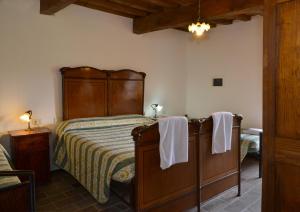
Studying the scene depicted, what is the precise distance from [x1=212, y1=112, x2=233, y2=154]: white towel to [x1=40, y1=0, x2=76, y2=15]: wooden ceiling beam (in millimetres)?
2349

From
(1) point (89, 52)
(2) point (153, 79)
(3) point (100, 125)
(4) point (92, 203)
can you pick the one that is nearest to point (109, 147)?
(4) point (92, 203)

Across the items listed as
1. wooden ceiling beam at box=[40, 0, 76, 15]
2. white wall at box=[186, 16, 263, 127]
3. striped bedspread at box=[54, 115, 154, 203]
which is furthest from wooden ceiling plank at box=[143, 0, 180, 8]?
striped bedspread at box=[54, 115, 154, 203]

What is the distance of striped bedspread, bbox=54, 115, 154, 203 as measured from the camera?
7.77 feet

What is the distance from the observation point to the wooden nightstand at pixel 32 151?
316 cm

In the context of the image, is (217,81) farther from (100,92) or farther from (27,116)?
(27,116)

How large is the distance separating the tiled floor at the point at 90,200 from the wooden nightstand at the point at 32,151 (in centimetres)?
23

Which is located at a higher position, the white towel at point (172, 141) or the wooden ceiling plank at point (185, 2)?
the wooden ceiling plank at point (185, 2)

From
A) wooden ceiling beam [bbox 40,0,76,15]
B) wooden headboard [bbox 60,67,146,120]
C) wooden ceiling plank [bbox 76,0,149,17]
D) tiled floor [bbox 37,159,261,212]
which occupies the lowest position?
tiled floor [bbox 37,159,261,212]

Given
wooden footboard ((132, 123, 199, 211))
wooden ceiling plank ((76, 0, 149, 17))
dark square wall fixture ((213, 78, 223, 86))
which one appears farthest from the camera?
dark square wall fixture ((213, 78, 223, 86))

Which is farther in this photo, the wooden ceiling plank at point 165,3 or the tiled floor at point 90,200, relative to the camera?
the wooden ceiling plank at point 165,3

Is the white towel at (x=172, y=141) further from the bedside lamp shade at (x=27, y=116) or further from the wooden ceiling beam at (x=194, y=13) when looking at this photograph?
the bedside lamp shade at (x=27, y=116)

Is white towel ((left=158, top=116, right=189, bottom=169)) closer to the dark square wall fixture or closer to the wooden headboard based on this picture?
Result: the wooden headboard

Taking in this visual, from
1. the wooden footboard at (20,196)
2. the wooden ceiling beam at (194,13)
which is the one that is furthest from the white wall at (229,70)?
the wooden footboard at (20,196)

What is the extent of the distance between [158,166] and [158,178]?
0.12 m
